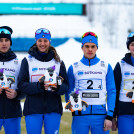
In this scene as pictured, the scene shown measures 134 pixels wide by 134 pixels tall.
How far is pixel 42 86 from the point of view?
2994 mm

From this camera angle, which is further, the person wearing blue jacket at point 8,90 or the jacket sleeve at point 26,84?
the person wearing blue jacket at point 8,90

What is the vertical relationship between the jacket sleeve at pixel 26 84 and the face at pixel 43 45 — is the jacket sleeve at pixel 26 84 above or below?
below

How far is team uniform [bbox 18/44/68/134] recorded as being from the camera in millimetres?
3043

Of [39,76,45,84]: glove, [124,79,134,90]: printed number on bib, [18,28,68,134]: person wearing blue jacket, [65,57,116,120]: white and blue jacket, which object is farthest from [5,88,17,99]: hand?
[124,79,134,90]: printed number on bib

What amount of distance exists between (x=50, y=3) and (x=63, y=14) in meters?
1.41

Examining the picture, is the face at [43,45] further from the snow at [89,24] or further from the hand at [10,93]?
the snow at [89,24]

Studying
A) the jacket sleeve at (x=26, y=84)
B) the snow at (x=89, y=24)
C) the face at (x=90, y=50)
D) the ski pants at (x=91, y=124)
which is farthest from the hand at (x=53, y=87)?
the snow at (x=89, y=24)

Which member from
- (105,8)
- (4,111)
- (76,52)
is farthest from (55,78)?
(105,8)

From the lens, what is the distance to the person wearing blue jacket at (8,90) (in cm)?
320

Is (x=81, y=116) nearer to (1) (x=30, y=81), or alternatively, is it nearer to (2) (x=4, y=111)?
(1) (x=30, y=81)

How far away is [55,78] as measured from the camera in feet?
9.84

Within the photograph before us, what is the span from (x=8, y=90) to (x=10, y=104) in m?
0.20

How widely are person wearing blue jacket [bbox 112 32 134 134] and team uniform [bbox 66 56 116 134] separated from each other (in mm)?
188

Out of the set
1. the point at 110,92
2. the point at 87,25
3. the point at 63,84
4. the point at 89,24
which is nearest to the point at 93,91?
the point at 110,92
